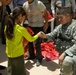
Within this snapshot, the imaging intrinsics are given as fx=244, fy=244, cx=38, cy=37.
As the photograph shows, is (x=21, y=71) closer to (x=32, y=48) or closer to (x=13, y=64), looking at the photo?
(x=13, y=64)

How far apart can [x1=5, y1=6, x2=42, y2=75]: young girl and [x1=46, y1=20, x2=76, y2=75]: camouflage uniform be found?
371 mm

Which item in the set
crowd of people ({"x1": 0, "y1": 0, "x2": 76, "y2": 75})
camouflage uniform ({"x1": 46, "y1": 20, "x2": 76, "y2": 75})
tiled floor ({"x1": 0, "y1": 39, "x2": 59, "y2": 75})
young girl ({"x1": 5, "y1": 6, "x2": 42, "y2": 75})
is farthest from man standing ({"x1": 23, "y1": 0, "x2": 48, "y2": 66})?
camouflage uniform ({"x1": 46, "y1": 20, "x2": 76, "y2": 75})

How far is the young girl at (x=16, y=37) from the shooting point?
3678 mm

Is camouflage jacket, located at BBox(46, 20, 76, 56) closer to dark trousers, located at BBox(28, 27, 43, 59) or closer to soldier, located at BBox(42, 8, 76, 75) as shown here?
soldier, located at BBox(42, 8, 76, 75)

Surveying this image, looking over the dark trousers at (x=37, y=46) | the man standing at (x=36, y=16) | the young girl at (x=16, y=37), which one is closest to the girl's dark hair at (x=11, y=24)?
the young girl at (x=16, y=37)

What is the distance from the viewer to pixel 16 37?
12.2ft

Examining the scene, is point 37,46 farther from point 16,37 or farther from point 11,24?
point 11,24

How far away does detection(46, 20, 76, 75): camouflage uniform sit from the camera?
3.05 metres

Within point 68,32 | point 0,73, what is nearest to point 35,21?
point 0,73

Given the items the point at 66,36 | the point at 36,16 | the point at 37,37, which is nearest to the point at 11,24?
the point at 37,37

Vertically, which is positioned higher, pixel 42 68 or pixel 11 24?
pixel 11 24

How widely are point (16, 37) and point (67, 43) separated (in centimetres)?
79

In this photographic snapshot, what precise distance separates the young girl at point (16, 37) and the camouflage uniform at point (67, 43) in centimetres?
37

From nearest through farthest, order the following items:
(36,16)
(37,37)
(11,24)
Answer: (11,24), (37,37), (36,16)
